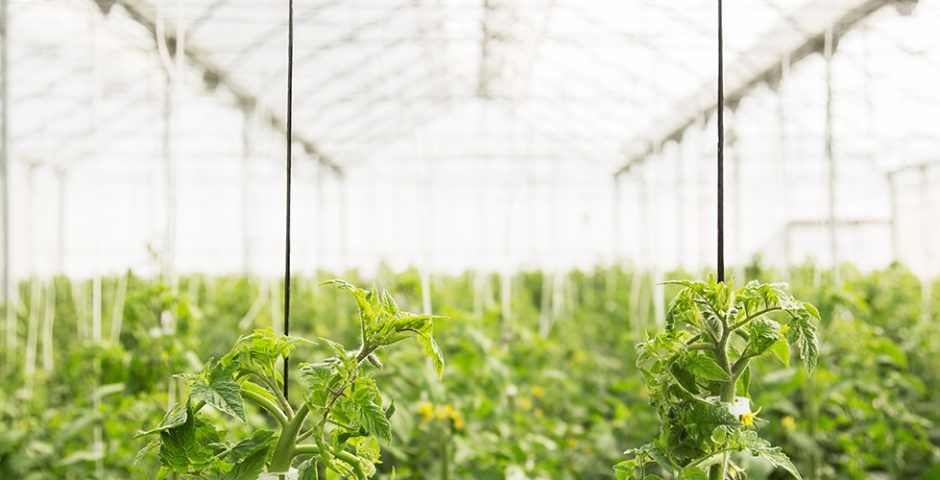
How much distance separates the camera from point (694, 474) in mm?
1077

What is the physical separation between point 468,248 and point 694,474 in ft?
44.5

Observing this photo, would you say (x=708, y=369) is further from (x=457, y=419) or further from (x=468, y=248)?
(x=468, y=248)

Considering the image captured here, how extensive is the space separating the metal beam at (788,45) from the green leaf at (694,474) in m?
4.19

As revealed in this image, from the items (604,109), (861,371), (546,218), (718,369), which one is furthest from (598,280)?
(718,369)

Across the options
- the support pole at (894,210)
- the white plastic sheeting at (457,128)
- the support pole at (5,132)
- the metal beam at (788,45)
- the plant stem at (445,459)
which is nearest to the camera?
the plant stem at (445,459)

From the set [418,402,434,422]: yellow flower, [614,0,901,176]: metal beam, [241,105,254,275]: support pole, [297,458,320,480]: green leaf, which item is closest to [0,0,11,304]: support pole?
Result: [418,402,434,422]: yellow flower

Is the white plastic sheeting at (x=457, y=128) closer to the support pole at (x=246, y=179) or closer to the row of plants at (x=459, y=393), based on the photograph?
the support pole at (x=246, y=179)

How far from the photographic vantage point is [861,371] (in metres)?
3.39

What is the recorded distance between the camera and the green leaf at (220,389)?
0.99m

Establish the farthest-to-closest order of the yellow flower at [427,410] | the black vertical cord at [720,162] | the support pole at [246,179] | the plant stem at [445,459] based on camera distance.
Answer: the support pole at [246,179] → the yellow flower at [427,410] → the plant stem at [445,459] → the black vertical cord at [720,162]

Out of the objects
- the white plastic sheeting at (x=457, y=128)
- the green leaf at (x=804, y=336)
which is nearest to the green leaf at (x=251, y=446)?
the green leaf at (x=804, y=336)

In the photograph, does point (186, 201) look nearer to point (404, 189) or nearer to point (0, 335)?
Result: point (404, 189)

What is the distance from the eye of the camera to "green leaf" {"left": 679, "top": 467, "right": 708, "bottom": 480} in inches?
42.3

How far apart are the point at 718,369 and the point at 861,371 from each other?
2.71 metres
